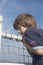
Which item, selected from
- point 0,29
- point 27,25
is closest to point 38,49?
point 27,25

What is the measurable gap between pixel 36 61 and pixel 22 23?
0.85ft

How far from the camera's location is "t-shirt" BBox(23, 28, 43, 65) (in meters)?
1.23

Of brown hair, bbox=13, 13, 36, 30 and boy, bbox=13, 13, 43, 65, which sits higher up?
brown hair, bbox=13, 13, 36, 30

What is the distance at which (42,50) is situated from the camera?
1209 mm

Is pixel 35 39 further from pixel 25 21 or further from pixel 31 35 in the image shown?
pixel 25 21

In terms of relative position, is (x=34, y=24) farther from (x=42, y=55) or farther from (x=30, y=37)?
(x=42, y=55)

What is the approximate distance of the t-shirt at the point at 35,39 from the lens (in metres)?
1.23

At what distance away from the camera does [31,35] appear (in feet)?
4.11

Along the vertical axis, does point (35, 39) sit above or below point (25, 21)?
below

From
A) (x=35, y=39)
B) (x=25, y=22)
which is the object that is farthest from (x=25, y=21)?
(x=35, y=39)

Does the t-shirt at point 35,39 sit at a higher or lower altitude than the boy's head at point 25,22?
lower

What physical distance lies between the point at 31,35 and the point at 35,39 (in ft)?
0.12

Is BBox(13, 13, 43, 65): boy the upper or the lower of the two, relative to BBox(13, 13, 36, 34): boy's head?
lower

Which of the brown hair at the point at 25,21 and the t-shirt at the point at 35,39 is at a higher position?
the brown hair at the point at 25,21
